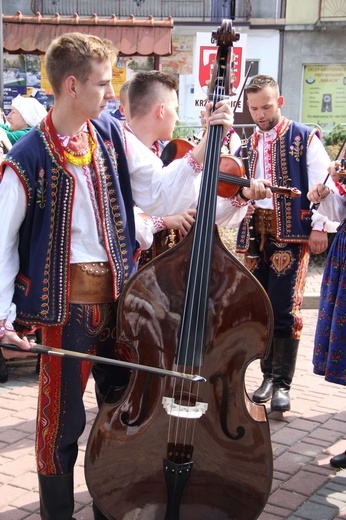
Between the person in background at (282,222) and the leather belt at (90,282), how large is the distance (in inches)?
75.8

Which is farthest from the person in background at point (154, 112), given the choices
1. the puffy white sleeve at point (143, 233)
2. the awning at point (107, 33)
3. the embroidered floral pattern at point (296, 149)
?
the awning at point (107, 33)

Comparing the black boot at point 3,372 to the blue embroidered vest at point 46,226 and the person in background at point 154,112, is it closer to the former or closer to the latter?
the person in background at point 154,112

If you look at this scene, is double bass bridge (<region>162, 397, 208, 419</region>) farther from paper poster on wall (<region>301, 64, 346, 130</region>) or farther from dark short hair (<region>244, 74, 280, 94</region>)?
paper poster on wall (<region>301, 64, 346, 130</region>)

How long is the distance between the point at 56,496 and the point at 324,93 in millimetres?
17587

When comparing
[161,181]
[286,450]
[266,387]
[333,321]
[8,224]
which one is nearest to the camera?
[8,224]

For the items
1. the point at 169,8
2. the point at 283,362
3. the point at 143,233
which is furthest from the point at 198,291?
the point at 169,8

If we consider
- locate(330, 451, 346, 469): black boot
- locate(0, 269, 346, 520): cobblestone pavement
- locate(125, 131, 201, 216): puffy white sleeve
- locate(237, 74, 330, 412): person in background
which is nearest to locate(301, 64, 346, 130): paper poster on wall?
locate(0, 269, 346, 520): cobblestone pavement

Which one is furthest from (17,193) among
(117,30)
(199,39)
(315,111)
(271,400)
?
(315,111)

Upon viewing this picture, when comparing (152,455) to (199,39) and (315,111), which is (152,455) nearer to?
(199,39)

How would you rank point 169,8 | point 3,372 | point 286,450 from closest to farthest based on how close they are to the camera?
point 286,450, point 3,372, point 169,8

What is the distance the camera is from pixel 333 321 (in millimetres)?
3580

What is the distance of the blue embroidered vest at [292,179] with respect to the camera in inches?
171

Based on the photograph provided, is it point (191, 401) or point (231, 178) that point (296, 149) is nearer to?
point (231, 178)

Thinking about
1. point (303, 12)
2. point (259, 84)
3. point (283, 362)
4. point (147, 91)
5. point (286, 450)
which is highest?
point (303, 12)
